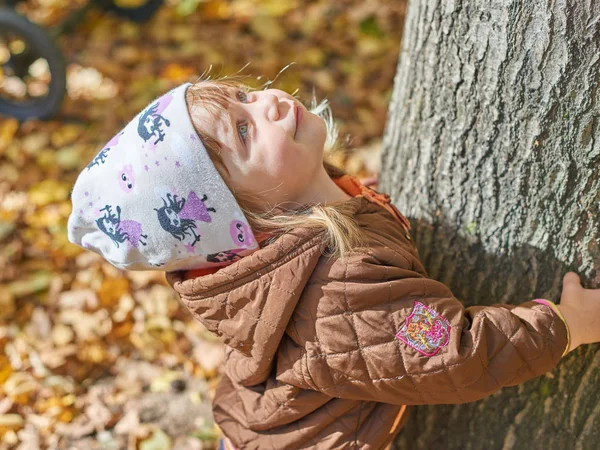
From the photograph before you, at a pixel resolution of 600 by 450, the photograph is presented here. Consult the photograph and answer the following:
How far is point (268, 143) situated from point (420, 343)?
626mm

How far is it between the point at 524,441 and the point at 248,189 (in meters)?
1.21

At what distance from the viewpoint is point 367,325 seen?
5.11ft

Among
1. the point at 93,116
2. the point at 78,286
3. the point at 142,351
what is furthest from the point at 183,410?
the point at 93,116

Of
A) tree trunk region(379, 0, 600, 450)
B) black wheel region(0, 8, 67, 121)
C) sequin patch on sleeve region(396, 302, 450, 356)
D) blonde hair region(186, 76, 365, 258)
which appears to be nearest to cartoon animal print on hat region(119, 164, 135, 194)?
blonde hair region(186, 76, 365, 258)

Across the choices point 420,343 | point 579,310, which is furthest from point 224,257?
point 579,310

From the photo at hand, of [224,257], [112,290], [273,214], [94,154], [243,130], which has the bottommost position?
[112,290]

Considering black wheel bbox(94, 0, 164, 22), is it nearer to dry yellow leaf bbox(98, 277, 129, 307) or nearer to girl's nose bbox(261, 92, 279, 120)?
dry yellow leaf bbox(98, 277, 129, 307)

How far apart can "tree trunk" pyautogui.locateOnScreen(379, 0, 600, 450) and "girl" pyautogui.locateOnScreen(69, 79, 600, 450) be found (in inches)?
7.2

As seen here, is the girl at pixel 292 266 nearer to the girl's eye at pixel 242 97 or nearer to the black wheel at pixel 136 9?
the girl's eye at pixel 242 97

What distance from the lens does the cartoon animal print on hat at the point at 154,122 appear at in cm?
158

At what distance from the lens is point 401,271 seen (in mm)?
1604

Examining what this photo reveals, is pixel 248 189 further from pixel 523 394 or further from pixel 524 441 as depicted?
pixel 524 441

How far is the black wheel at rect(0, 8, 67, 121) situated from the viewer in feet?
12.6

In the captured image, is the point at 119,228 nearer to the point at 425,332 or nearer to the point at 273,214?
the point at 273,214
